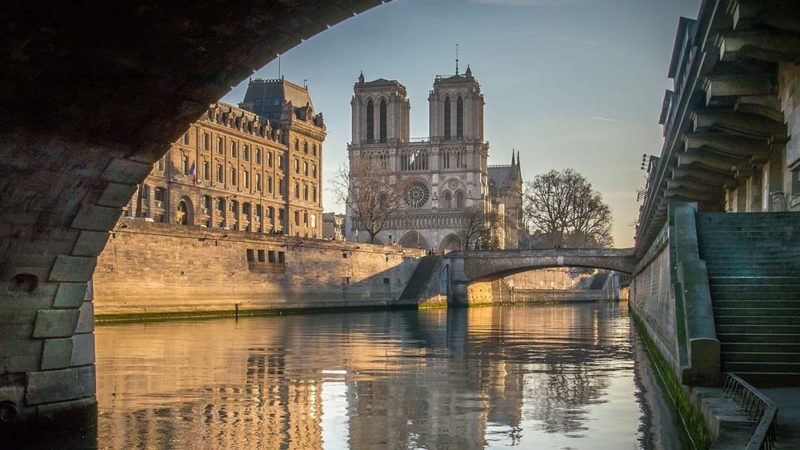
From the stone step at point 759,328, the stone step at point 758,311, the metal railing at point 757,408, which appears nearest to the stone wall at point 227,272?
the stone step at point 758,311

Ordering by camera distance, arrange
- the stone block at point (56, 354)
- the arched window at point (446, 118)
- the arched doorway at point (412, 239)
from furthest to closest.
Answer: the arched window at point (446, 118) → the arched doorway at point (412, 239) → the stone block at point (56, 354)

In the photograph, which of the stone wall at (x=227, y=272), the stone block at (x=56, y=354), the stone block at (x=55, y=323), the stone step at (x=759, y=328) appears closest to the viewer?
the stone block at (x=55, y=323)

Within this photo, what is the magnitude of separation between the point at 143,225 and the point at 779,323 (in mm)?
36265

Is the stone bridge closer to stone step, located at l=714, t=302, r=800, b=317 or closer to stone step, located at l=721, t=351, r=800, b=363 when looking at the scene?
stone step, located at l=714, t=302, r=800, b=317

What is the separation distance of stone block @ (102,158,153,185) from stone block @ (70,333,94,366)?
226 cm

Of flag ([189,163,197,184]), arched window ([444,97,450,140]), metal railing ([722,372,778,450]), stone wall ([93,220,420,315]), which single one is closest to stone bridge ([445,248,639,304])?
stone wall ([93,220,420,315])

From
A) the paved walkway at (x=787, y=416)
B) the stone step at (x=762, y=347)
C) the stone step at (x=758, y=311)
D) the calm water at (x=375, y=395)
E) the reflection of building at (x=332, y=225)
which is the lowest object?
the calm water at (x=375, y=395)

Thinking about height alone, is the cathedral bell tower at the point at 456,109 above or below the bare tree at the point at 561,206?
above

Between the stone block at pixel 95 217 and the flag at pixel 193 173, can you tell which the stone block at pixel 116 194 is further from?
the flag at pixel 193 173

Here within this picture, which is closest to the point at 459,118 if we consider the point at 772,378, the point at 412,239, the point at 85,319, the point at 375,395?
the point at 412,239

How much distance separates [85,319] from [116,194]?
196cm

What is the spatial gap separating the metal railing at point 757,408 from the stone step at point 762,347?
5.02ft

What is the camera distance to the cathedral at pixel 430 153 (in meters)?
127

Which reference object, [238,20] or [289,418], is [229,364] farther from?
[238,20]
